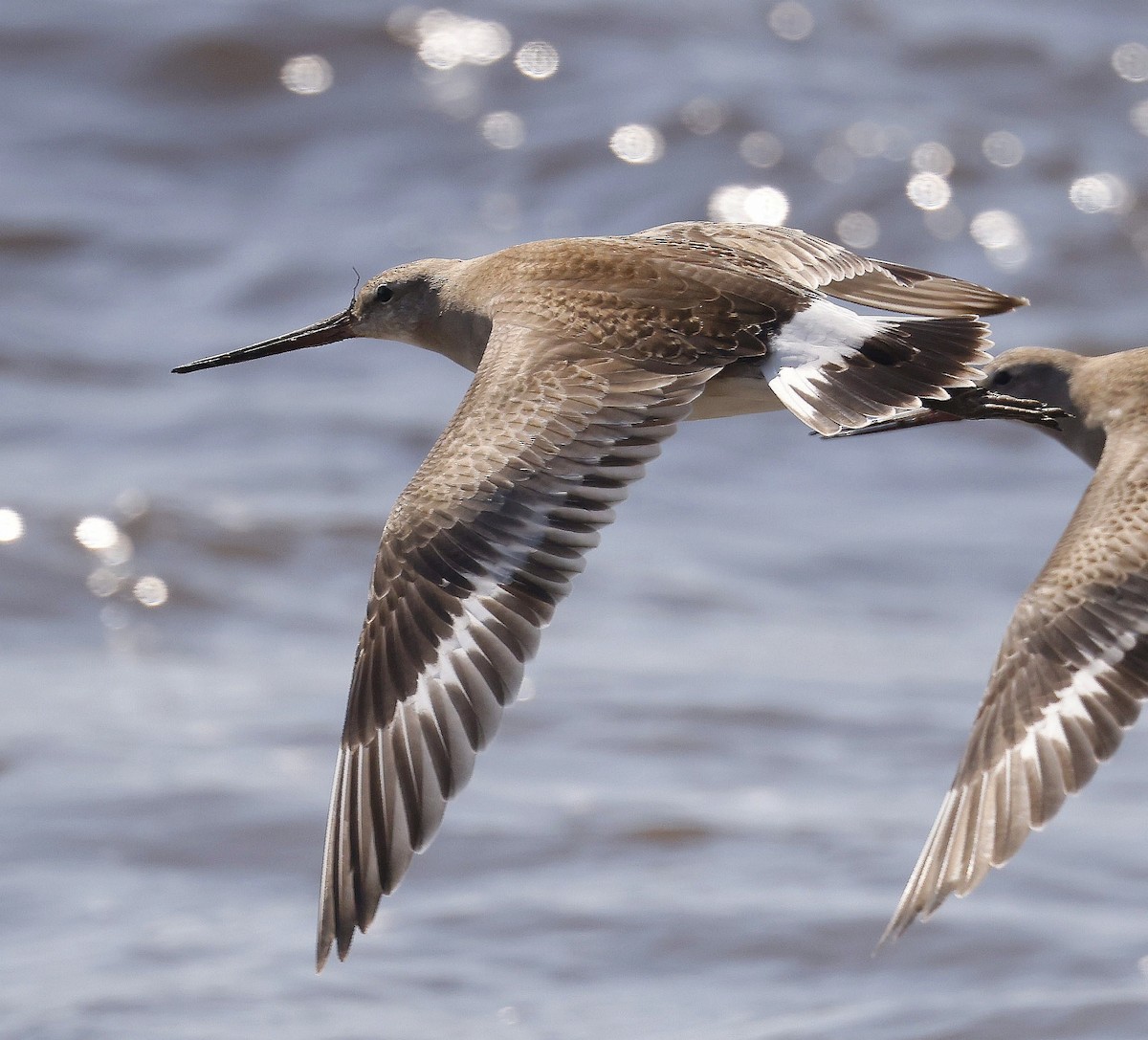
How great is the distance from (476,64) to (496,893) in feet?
20.8

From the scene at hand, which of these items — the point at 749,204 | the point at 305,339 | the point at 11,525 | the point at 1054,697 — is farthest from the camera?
the point at 749,204

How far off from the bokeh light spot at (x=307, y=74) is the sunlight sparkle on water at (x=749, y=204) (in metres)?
2.24

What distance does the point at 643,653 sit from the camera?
737cm

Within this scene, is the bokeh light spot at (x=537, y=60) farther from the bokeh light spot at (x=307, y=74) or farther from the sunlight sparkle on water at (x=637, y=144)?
the bokeh light spot at (x=307, y=74)

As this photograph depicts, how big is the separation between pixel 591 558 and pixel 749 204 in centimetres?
298

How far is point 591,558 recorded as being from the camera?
7.76 metres

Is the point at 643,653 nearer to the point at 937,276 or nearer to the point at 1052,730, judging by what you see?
the point at 937,276

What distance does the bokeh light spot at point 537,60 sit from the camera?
11141mm

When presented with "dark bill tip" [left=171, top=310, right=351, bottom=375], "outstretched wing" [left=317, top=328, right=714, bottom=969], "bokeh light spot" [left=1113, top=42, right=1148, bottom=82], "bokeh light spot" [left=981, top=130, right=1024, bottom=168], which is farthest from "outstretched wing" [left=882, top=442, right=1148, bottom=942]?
"bokeh light spot" [left=1113, top=42, right=1148, bottom=82]

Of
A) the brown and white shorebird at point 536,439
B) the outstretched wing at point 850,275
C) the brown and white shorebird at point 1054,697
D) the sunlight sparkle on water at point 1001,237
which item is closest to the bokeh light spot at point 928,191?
the sunlight sparkle on water at point 1001,237

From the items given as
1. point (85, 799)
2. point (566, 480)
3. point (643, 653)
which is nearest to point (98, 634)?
point (85, 799)

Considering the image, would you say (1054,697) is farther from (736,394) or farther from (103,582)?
(103,582)

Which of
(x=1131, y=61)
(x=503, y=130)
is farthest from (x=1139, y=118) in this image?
(x=503, y=130)

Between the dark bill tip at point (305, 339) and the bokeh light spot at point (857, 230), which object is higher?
the dark bill tip at point (305, 339)
